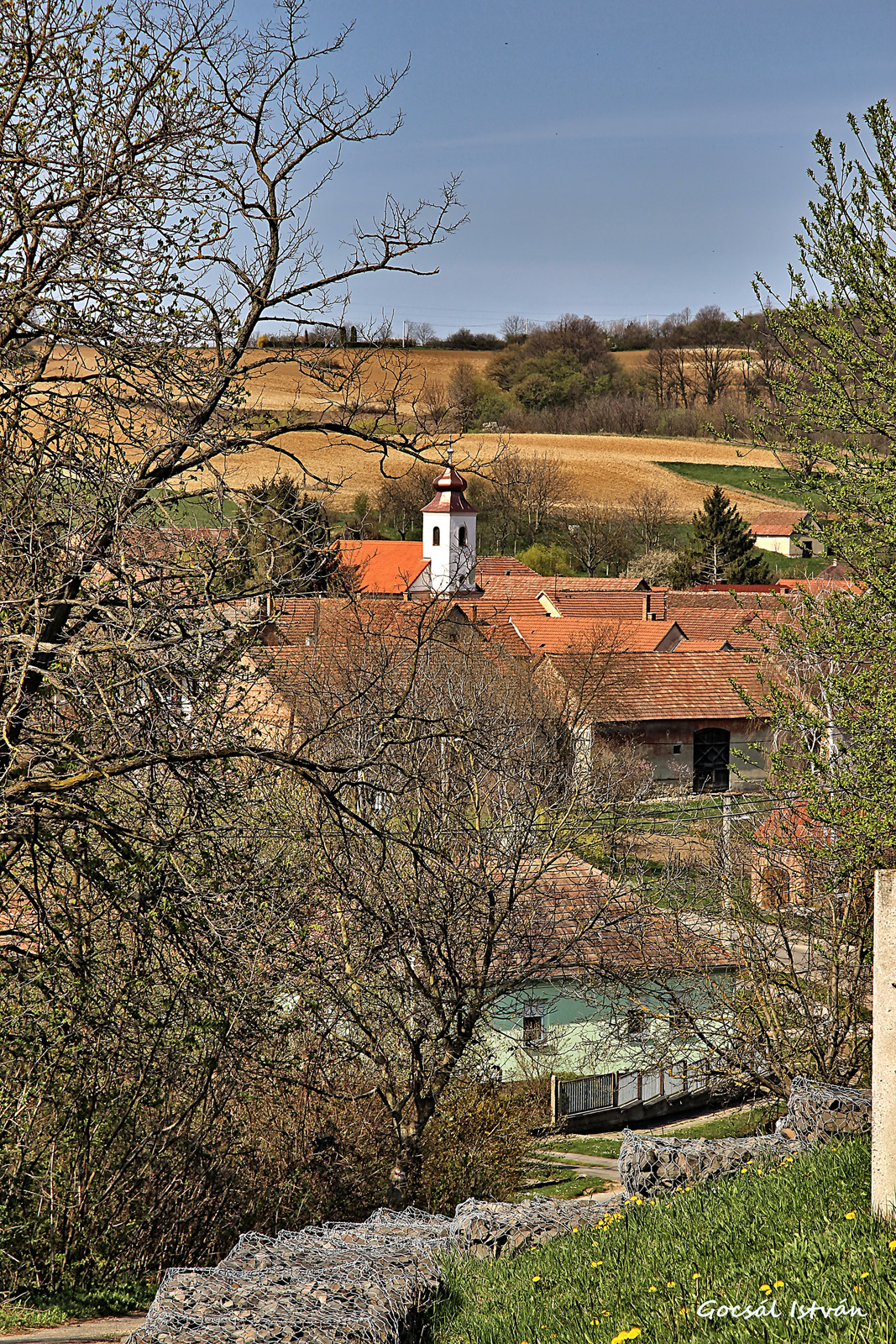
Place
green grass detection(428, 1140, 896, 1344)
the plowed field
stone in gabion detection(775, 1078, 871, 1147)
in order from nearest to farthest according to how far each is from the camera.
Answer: green grass detection(428, 1140, 896, 1344)
stone in gabion detection(775, 1078, 871, 1147)
the plowed field

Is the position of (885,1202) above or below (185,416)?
below

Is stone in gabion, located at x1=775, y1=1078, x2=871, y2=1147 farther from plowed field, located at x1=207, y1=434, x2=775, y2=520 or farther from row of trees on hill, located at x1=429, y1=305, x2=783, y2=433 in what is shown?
row of trees on hill, located at x1=429, y1=305, x2=783, y2=433

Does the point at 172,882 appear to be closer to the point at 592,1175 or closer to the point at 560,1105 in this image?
the point at 592,1175

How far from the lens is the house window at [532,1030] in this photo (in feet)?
46.6

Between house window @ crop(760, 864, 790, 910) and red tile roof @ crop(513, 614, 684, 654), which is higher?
red tile roof @ crop(513, 614, 684, 654)

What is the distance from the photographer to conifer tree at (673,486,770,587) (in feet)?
235

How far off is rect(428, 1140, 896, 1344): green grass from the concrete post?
0.61 feet

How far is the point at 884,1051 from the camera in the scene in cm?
491

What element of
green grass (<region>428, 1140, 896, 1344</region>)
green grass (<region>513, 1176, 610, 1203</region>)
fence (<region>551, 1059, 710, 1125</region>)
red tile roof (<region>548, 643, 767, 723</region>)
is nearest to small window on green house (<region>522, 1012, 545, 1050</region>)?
green grass (<region>513, 1176, 610, 1203</region>)

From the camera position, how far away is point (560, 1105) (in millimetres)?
22656

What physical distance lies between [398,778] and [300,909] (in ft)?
13.8

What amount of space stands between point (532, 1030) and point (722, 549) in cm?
5697

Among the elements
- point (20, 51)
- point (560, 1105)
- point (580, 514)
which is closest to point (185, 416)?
point (20, 51)

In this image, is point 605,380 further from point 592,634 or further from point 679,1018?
point 679,1018
